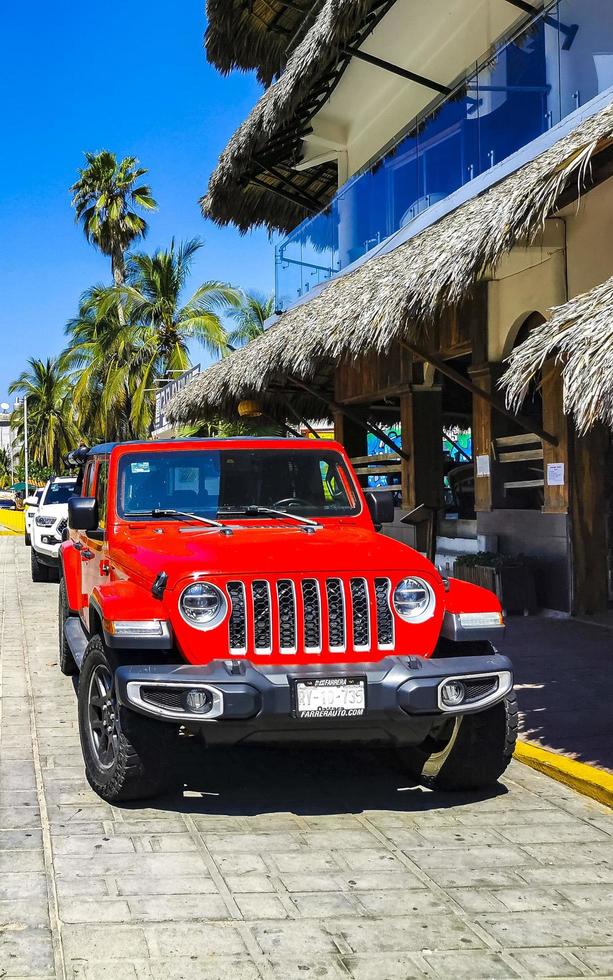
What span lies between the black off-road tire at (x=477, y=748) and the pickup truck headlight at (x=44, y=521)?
12704mm

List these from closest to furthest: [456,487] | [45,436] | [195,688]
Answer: [195,688] → [456,487] → [45,436]

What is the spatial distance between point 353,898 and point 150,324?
4167 cm

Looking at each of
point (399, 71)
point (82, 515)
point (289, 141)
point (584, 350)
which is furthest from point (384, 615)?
point (289, 141)

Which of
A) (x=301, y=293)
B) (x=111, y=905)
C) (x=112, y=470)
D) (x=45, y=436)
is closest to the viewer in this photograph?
(x=111, y=905)

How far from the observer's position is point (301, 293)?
1856 cm

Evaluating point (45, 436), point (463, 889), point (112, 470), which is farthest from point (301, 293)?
point (45, 436)

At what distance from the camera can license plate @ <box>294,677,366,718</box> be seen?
489 cm

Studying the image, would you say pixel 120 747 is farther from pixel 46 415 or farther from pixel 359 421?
pixel 46 415

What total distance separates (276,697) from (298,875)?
0.79 m

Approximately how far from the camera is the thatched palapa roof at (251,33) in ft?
66.8

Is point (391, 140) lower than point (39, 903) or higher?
higher

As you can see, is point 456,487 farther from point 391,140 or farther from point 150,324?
point 150,324

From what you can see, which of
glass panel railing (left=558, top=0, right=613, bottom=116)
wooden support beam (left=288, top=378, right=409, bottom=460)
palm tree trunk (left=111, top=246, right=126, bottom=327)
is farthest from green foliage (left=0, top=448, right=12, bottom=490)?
glass panel railing (left=558, top=0, right=613, bottom=116)

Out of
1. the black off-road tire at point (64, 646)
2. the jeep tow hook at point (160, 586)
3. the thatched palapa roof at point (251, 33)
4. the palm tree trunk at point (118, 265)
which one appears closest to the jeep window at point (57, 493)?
the thatched palapa roof at point (251, 33)
